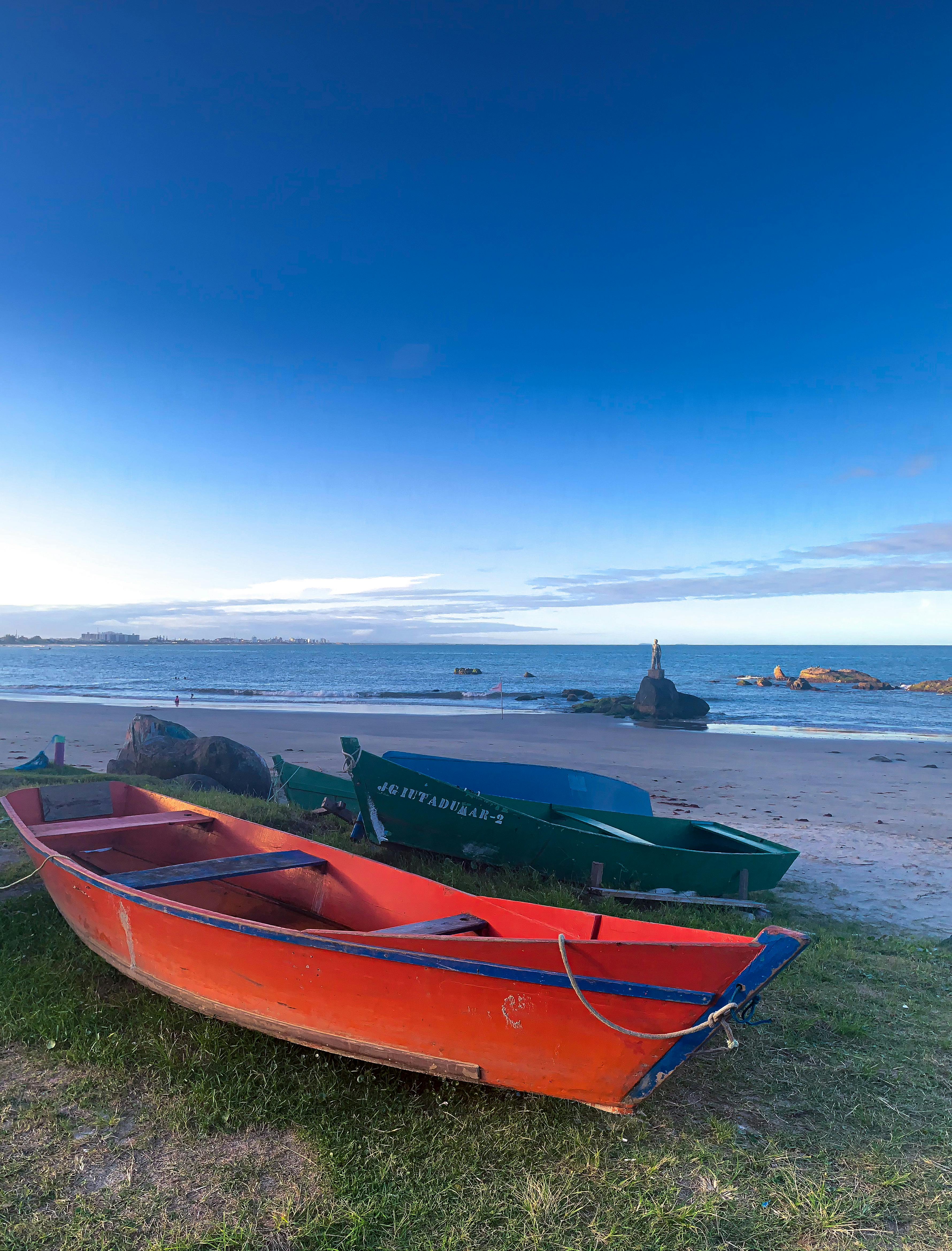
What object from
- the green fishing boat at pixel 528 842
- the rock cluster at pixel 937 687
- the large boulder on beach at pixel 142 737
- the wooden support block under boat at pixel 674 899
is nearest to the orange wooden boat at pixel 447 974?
the green fishing boat at pixel 528 842

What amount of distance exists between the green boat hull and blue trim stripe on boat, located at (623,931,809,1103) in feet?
24.9

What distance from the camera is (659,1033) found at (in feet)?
10.5

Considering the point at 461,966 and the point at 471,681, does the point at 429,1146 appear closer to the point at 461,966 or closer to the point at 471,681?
the point at 461,966

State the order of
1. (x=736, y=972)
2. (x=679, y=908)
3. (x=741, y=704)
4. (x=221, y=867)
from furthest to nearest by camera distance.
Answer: (x=741, y=704) → (x=679, y=908) → (x=221, y=867) → (x=736, y=972)

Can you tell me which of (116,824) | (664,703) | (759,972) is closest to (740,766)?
(664,703)

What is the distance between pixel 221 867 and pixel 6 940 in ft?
6.15

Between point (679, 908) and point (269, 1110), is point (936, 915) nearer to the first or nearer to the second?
point (679, 908)

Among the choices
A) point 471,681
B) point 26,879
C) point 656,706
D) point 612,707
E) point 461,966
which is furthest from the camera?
point 471,681

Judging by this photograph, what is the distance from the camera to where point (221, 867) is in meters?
5.41

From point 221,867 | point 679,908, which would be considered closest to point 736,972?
point 221,867

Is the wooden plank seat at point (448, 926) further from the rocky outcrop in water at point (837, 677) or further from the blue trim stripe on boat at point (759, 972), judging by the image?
the rocky outcrop in water at point (837, 677)

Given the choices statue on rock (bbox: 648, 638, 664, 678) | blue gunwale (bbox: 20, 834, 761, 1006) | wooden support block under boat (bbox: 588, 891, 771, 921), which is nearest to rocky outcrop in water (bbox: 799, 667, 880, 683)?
statue on rock (bbox: 648, 638, 664, 678)

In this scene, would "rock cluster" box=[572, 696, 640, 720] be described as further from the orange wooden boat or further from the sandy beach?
the orange wooden boat

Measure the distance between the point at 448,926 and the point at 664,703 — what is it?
29.7 m
